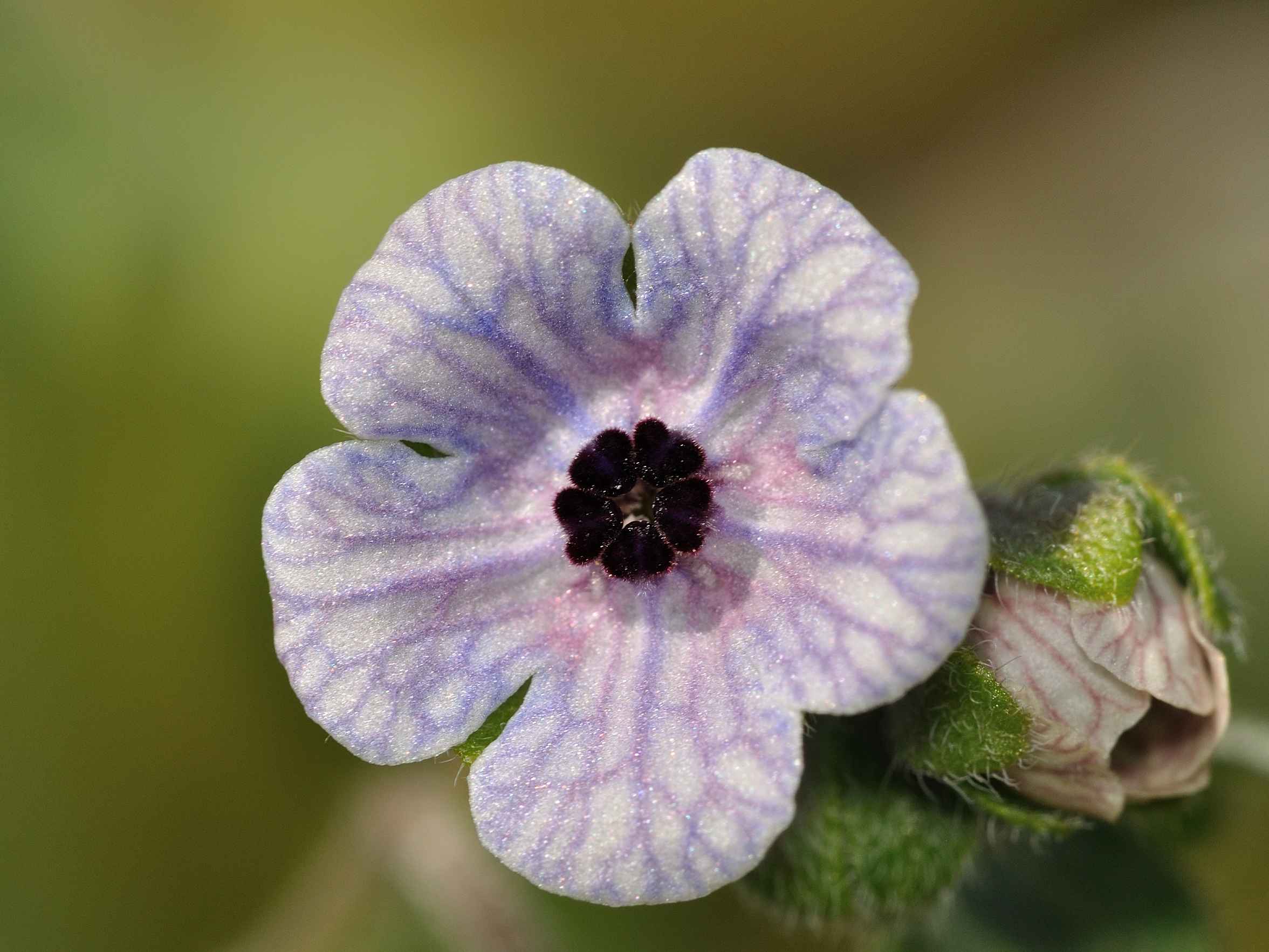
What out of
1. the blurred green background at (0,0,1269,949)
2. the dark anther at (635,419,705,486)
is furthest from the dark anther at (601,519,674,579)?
the blurred green background at (0,0,1269,949)

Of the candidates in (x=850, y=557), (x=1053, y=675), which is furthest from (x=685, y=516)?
(x=1053, y=675)

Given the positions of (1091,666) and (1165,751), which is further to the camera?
(1165,751)

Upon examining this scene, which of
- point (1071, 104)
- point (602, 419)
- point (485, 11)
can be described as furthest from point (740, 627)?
point (1071, 104)

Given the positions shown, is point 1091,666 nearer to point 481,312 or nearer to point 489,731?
point 489,731

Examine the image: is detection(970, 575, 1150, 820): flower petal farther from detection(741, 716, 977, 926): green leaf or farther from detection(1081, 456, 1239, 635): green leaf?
detection(741, 716, 977, 926): green leaf

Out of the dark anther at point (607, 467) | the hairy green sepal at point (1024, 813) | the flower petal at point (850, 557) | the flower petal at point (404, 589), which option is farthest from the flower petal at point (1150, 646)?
the flower petal at point (404, 589)

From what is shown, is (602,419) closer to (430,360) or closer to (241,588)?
(430,360)
